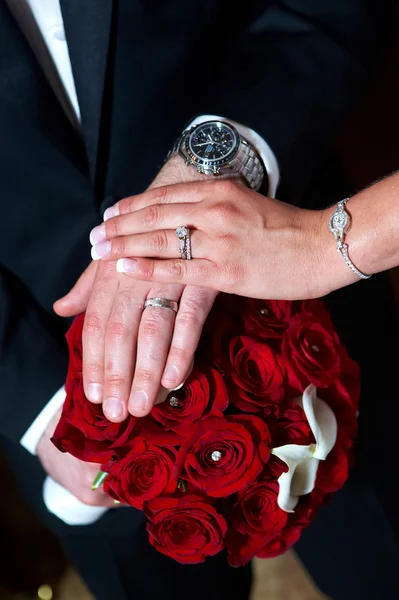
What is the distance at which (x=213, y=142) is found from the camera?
937 mm

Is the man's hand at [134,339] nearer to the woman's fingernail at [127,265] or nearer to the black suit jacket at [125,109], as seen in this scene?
the woman's fingernail at [127,265]

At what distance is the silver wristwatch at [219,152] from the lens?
920 millimetres

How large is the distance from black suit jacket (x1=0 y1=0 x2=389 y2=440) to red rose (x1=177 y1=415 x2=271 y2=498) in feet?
1.30

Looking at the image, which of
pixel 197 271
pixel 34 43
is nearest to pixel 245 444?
pixel 197 271

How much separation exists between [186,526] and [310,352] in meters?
0.24

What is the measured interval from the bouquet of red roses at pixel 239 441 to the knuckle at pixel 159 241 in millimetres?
135

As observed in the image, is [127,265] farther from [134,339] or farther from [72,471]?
[72,471]

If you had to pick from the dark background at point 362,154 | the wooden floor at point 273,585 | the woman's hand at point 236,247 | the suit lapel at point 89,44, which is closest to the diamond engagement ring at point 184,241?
the woman's hand at point 236,247

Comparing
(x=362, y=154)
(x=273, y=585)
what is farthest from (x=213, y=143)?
(x=273, y=585)

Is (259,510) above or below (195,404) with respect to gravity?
below

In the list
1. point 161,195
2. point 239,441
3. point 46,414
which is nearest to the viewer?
point 239,441

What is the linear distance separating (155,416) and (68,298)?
0.95 feet

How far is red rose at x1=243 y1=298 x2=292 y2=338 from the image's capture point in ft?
2.45

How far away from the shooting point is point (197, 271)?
0.80 metres
